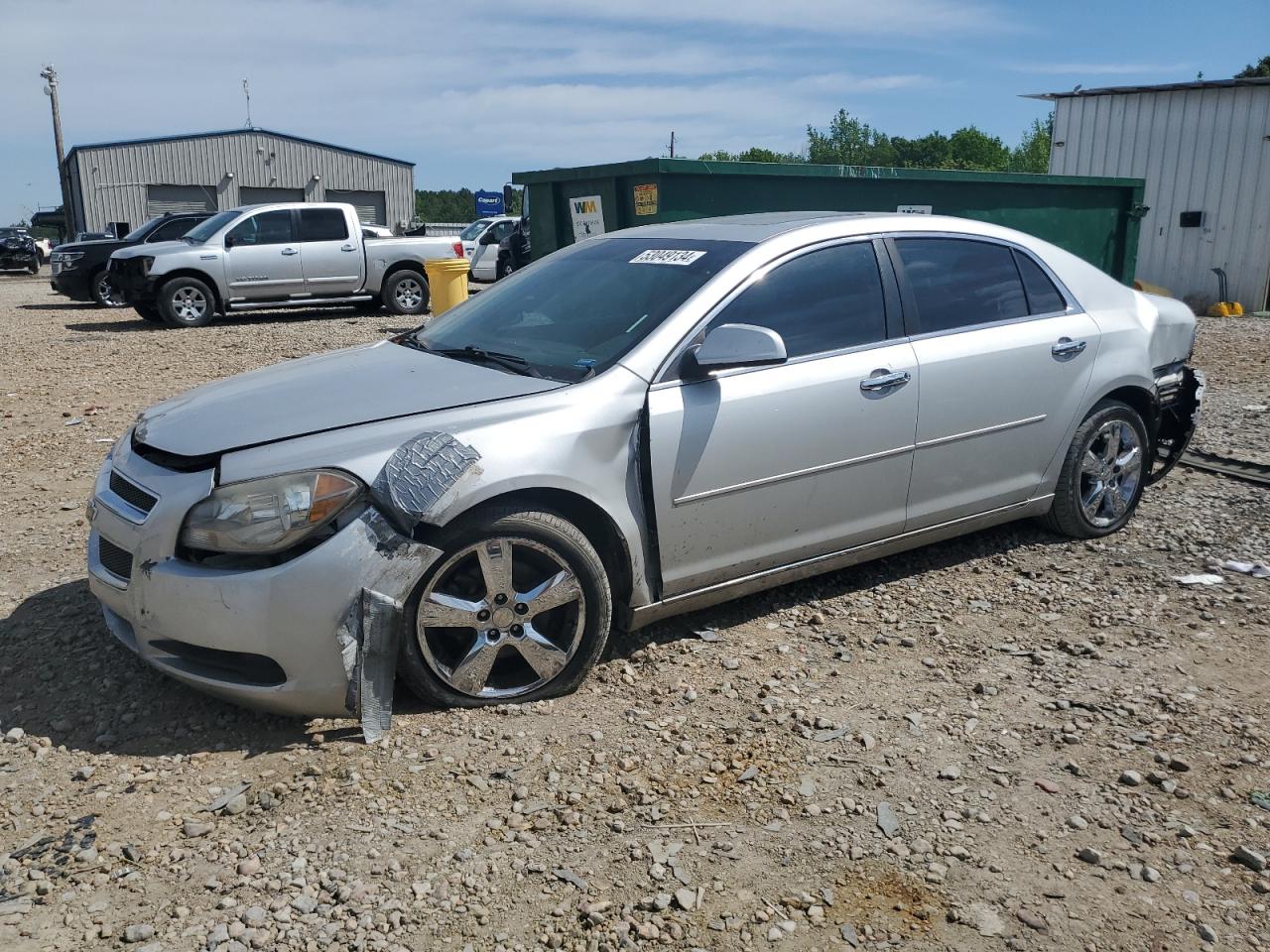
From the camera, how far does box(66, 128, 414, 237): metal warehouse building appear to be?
38.9 m

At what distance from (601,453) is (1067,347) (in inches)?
95.5

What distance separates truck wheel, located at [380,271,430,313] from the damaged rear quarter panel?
13567mm

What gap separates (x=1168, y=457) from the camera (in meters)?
5.86

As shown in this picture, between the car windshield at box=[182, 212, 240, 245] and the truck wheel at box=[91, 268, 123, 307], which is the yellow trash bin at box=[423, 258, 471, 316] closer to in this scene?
the car windshield at box=[182, 212, 240, 245]

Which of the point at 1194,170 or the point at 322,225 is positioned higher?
the point at 1194,170

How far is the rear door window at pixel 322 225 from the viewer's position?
15.9 metres

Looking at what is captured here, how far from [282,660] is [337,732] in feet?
1.16

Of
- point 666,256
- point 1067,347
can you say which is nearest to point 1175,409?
point 1067,347

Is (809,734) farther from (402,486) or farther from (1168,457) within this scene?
(1168,457)

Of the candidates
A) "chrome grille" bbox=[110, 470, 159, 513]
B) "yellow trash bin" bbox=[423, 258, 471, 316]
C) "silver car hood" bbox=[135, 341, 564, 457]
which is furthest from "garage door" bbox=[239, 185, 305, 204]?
"chrome grille" bbox=[110, 470, 159, 513]

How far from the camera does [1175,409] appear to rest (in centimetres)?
569

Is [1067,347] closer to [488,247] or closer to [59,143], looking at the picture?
[488,247]

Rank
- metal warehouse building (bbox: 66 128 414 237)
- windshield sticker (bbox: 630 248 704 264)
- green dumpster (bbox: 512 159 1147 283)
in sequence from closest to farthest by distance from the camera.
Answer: windshield sticker (bbox: 630 248 704 264) → green dumpster (bbox: 512 159 1147 283) → metal warehouse building (bbox: 66 128 414 237)

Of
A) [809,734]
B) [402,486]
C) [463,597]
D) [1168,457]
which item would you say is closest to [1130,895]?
[809,734]
